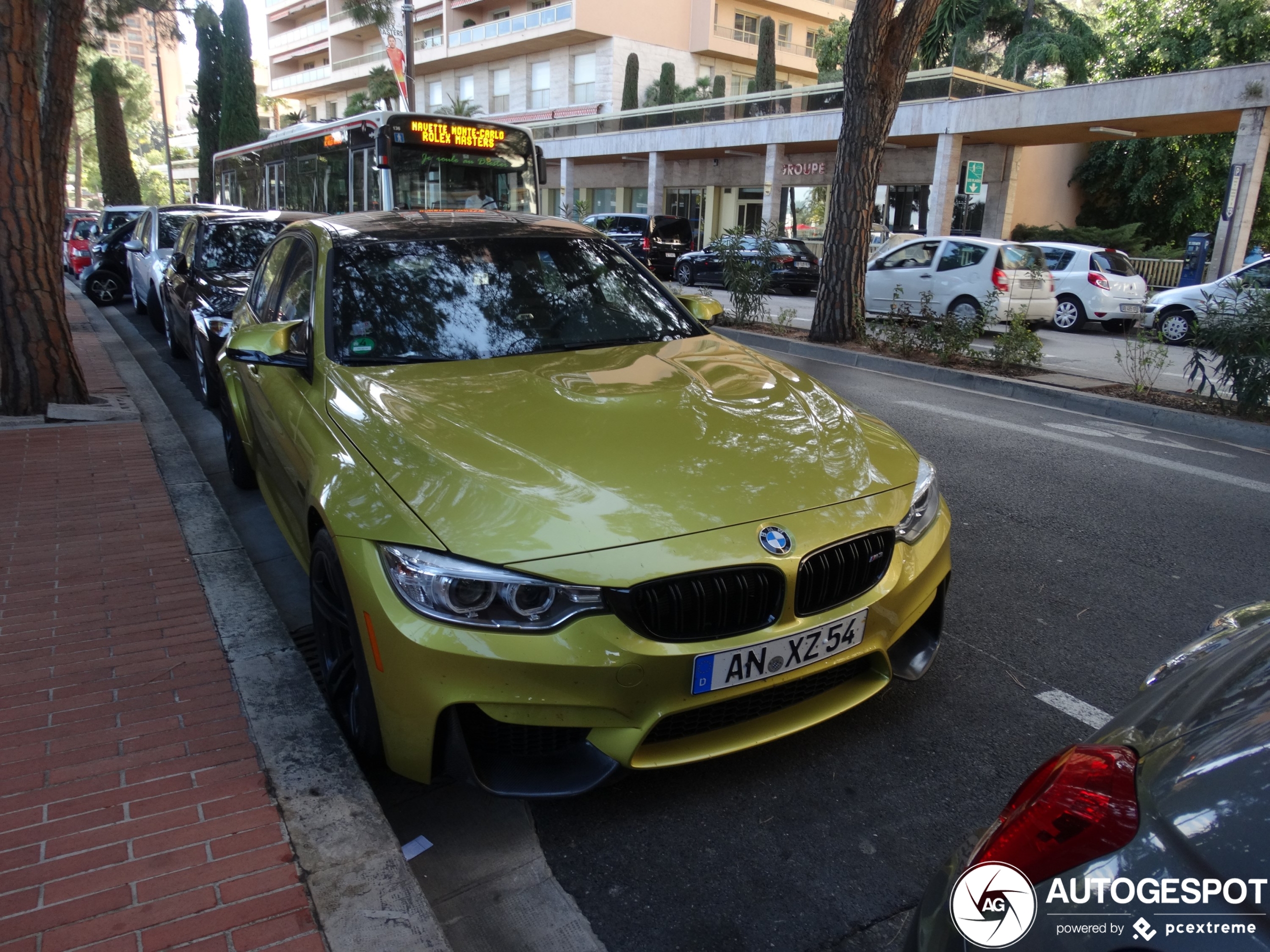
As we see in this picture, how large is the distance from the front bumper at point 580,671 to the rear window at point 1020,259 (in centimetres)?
1363

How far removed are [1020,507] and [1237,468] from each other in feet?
8.27

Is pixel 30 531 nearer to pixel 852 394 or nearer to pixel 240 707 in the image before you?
pixel 240 707

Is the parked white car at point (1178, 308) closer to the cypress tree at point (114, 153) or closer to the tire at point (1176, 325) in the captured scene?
the tire at point (1176, 325)

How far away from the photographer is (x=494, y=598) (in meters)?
2.43

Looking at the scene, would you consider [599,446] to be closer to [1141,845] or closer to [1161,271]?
[1141,845]

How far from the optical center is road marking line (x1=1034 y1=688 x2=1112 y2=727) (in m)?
3.29

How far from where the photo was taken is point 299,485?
3.44 metres

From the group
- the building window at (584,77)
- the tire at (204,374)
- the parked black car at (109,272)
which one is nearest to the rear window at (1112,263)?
the tire at (204,374)

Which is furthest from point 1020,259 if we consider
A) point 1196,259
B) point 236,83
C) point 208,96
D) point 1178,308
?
point 208,96

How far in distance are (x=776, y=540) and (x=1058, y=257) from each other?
1604 cm

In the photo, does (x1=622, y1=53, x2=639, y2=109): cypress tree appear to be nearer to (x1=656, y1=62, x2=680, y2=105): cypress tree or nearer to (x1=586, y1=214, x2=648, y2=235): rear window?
(x1=656, y1=62, x2=680, y2=105): cypress tree

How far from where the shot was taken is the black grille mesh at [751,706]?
254 cm

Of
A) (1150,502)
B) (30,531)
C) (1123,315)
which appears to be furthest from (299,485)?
(1123,315)

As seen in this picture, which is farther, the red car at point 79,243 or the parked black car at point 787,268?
the parked black car at point 787,268
